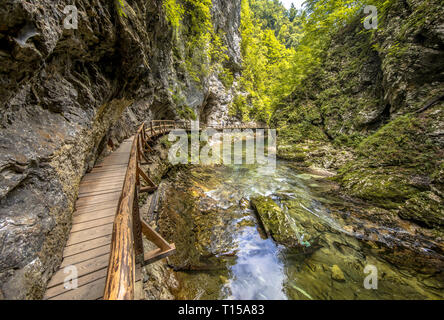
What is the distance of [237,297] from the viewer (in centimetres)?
360

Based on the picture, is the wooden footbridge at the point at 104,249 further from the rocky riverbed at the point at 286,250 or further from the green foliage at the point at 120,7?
the green foliage at the point at 120,7

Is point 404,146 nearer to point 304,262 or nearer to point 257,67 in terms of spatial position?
point 304,262

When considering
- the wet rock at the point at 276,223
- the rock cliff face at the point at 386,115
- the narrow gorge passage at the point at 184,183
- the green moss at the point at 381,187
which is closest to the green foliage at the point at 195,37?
the narrow gorge passage at the point at 184,183

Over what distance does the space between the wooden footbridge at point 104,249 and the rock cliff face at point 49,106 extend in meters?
0.20

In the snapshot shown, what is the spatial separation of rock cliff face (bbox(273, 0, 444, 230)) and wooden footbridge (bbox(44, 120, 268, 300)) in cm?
770

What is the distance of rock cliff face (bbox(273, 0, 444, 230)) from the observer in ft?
19.4

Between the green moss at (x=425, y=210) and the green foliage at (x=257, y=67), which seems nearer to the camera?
the green moss at (x=425, y=210)

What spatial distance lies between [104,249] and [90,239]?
1.31 ft

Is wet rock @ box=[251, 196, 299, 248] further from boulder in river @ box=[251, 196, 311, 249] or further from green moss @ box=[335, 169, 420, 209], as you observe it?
green moss @ box=[335, 169, 420, 209]

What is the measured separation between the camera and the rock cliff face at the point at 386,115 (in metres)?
5.92

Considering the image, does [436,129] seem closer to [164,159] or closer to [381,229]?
[381,229]

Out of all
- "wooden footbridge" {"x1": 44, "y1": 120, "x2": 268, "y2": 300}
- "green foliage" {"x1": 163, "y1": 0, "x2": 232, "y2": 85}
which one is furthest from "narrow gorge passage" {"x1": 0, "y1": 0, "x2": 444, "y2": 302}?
"green foliage" {"x1": 163, "y1": 0, "x2": 232, "y2": 85}

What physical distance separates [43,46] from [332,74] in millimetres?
19308
